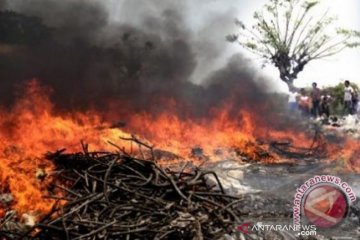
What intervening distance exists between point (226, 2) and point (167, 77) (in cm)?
162

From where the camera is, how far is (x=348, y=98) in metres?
8.40

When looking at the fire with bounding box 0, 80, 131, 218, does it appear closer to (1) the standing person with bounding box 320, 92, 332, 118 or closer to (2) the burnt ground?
(2) the burnt ground

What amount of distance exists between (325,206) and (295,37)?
299 centimetres

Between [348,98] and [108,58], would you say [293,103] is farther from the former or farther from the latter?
[108,58]

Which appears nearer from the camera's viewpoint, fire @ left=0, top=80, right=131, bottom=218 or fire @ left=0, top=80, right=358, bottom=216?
fire @ left=0, top=80, right=131, bottom=218

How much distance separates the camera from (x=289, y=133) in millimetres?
8336

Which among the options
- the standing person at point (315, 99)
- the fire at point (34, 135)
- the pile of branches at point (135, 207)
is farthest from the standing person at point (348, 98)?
the pile of branches at point (135, 207)

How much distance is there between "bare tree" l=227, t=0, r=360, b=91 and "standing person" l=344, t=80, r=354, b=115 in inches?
26.3

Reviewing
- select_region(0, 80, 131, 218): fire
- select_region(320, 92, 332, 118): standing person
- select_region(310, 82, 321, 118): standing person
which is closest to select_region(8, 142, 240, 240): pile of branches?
select_region(0, 80, 131, 218): fire

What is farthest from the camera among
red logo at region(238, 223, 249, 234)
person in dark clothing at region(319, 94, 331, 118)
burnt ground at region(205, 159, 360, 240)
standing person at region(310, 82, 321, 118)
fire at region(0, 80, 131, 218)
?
person in dark clothing at region(319, 94, 331, 118)

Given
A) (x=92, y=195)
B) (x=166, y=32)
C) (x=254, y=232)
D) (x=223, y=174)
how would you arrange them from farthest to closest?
(x=166, y=32) < (x=223, y=174) < (x=254, y=232) < (x=92, y=195)

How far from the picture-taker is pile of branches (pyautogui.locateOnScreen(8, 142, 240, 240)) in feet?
13.7

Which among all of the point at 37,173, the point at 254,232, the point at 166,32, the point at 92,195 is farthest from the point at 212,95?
the point at 92,195

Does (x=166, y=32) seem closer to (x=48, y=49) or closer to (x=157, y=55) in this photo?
(x=157, y=55)
